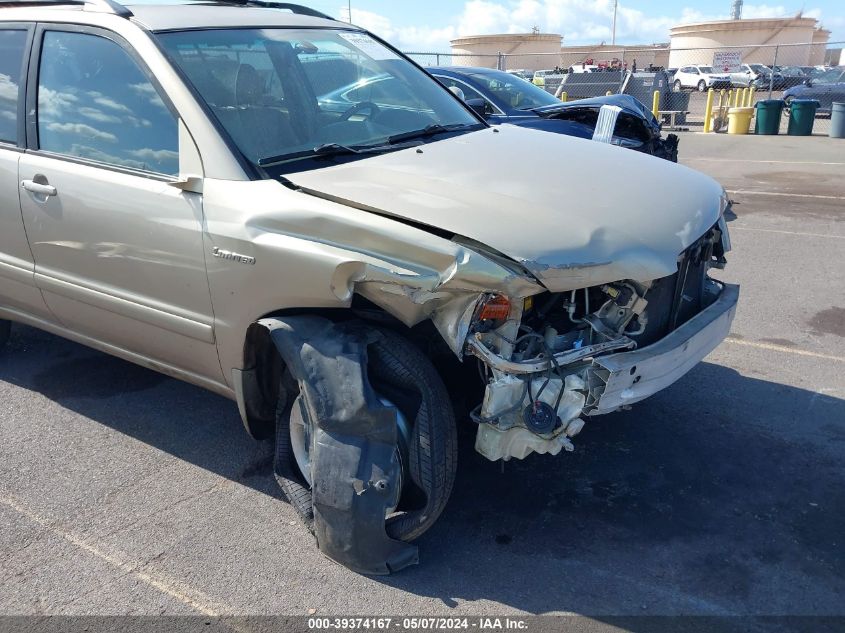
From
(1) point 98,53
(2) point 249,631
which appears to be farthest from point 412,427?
(1) point 98,53

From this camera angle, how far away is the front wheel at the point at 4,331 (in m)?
5.00

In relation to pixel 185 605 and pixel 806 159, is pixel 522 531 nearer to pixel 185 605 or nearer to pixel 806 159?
pixel 185 605

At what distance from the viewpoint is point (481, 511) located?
336cm

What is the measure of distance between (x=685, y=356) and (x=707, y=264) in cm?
82

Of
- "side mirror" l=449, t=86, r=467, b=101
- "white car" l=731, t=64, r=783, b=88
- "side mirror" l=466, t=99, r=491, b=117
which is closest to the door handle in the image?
"side mirror" l=449, t=86, r=467, b=101

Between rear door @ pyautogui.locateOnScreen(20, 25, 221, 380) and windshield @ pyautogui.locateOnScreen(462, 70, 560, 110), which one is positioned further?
windshield @ pyautogui.locateOnScreen(462, 70, 560, 110)

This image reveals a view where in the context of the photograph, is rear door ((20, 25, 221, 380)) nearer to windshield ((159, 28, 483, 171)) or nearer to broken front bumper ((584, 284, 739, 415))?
windshield ((159, 28, 483, 171))

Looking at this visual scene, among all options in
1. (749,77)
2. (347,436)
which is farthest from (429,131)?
(749,77)

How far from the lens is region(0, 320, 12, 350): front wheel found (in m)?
5.00

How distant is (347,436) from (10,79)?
2.71 m

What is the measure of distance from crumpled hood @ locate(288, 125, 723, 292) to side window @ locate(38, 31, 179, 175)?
2.49ft

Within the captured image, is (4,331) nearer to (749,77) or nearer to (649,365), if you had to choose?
(649,365)

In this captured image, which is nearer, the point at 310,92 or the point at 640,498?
the point at 640,498

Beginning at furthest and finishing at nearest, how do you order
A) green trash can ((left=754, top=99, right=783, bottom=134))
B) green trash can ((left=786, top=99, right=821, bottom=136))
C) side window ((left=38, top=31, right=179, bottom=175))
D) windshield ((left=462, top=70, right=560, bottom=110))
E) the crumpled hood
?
green trash can ((left=754, top=99, right=783, bottom=134))
green trash can ((left=786, top=99, right=821, bottom=136))
windshield ((left=462, top=70, right=560, bottom=110))
side window ((left=38, top=31, right=179, bottom=175))
the crumpled hood
